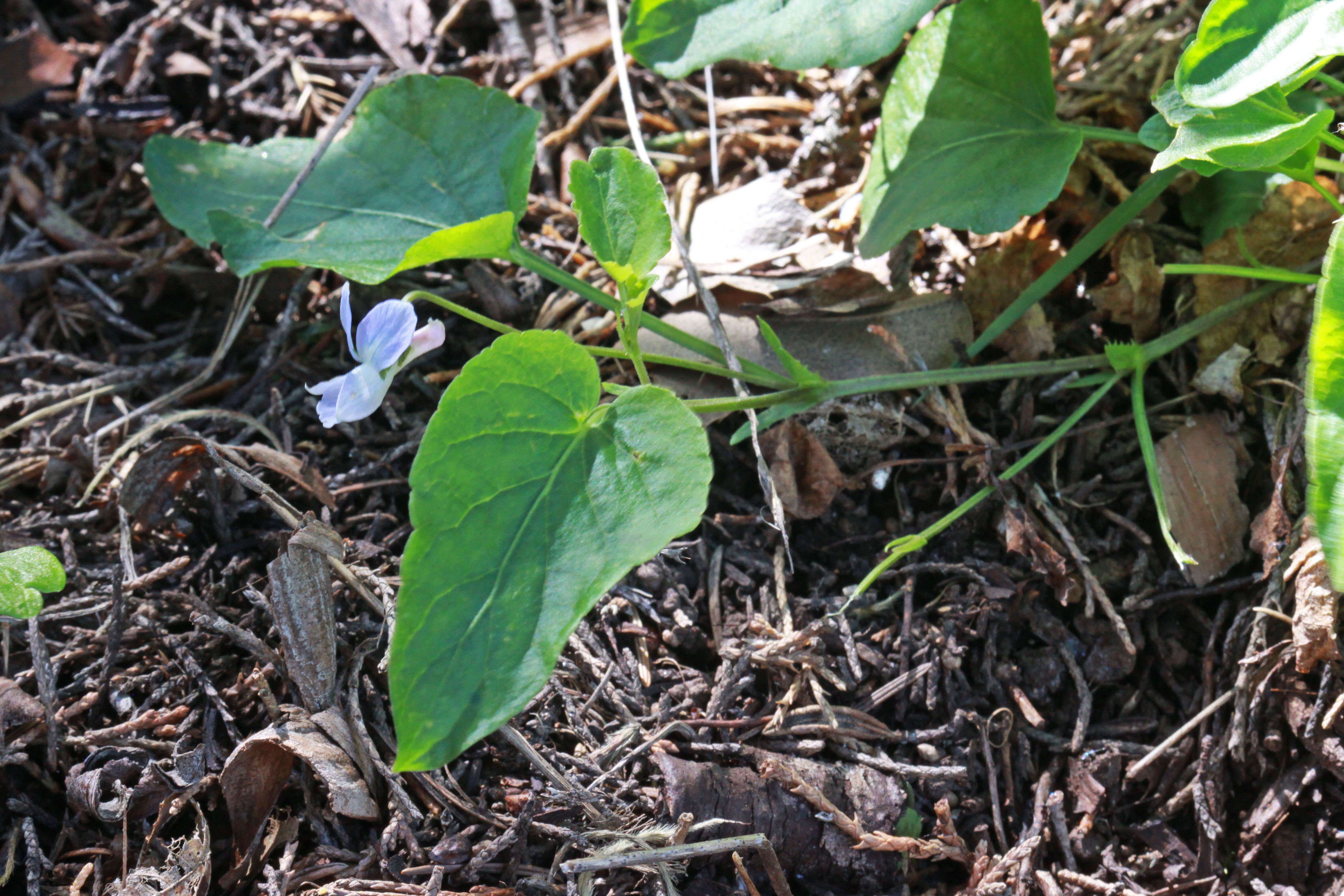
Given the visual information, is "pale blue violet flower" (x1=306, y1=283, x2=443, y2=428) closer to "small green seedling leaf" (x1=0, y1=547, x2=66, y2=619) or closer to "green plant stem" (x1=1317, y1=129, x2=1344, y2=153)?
"small green seedling leaf" (x1=0, y1=547, x2=66, y2=619)

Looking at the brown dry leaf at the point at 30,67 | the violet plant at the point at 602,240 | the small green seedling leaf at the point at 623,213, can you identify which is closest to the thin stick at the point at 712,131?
the violet plant at the point at 602,240

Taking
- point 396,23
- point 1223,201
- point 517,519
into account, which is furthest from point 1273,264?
point 396,23

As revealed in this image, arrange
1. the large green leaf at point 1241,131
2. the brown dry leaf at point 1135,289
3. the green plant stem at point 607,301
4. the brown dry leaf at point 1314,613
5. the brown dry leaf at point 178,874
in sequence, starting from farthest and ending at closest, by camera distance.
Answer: the brown dry leaf at point 1135,289 < the green plant stem at point 607,301 < the brown dry leaf at point 1314,613 < the brown dry leaf at point 178,874 < the large green leaf at point 1241,131

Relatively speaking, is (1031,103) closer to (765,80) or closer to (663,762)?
(765,80)

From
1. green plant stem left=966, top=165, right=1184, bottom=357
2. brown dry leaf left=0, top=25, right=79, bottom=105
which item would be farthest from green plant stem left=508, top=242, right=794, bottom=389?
brown dry leaf left=0, top=25, right=79, bottom=105

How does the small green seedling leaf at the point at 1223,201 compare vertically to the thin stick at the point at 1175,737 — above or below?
above

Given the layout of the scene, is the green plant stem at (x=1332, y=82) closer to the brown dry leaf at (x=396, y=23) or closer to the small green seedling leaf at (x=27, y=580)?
the brown dry leaf at (x=396, y=23)
